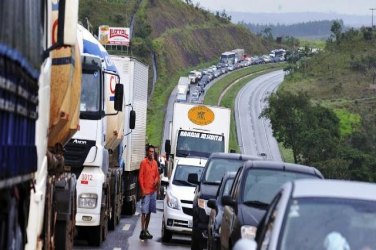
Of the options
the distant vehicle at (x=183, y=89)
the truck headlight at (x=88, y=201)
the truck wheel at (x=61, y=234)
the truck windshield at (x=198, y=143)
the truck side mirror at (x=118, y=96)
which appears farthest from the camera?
the distant vehicle at (x=183, y=89)

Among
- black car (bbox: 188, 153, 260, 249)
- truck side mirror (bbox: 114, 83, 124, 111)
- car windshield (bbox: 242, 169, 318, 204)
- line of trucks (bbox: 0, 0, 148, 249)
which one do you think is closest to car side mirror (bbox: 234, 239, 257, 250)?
line of trucks (bbox: 0, 0, 148, 249)

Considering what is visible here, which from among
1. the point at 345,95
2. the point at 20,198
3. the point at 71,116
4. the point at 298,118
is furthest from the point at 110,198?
the point at 345,95

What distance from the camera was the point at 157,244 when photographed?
2484cm

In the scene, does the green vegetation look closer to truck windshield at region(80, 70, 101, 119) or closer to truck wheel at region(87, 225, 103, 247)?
truck wheel at region(87, 225, 103, 247)

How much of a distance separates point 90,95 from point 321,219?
13.1m

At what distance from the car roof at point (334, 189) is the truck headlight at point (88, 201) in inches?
476

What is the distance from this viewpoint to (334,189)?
32.3 feet

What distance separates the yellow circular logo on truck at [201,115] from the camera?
41.1 metres

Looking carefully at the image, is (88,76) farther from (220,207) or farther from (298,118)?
(298,118)

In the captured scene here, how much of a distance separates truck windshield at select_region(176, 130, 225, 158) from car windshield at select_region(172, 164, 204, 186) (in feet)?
37.4

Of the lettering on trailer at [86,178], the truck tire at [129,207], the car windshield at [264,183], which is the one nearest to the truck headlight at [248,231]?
the car windshield at [264,183]

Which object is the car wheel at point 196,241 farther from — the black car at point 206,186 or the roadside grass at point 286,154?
the roadside grass at point 286,154

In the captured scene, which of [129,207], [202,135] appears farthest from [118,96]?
[202,135]

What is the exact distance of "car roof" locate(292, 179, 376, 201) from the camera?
964cm
